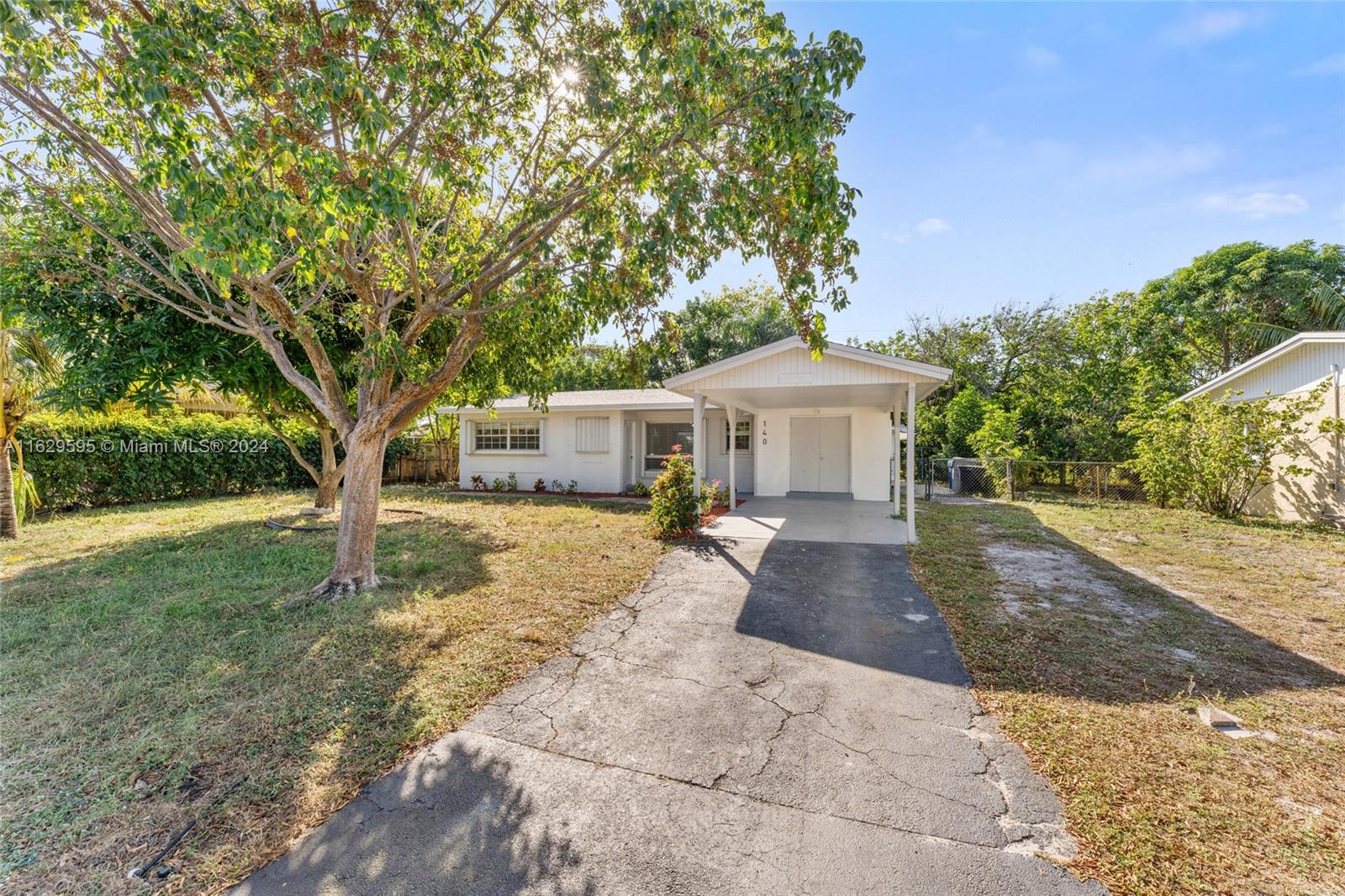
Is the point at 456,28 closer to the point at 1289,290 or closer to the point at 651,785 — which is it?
the point at 651,785

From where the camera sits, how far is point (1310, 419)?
9.67 m

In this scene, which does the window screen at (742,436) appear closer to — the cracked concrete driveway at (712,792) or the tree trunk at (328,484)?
the tree trunk at (328,484)

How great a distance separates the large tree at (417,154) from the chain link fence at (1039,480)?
11.6 m

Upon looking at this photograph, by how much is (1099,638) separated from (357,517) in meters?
7.33

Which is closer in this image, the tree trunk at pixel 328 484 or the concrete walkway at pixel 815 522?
the concrete walkway at pixel 815 522

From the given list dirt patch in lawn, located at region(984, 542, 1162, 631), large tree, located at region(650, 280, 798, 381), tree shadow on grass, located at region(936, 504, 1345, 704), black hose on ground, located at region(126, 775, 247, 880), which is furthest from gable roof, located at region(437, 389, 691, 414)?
black hose on ground, located at region(126, 775, 247, 880)

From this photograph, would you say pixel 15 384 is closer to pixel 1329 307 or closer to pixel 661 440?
pixel 661 440

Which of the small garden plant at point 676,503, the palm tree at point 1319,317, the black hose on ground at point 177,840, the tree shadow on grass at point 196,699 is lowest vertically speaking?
the black hose on ground at point 177,840

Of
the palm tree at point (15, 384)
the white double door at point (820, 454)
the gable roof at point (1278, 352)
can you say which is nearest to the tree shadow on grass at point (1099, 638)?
the white double door at point (820, 454)

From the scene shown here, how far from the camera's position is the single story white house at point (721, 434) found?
30.3ft

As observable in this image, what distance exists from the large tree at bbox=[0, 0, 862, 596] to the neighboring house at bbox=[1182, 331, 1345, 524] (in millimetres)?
10995

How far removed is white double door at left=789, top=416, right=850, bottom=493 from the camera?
13289 mm

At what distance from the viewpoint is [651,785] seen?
2.61 m

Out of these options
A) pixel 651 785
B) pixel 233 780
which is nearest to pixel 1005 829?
pixel 651 785
